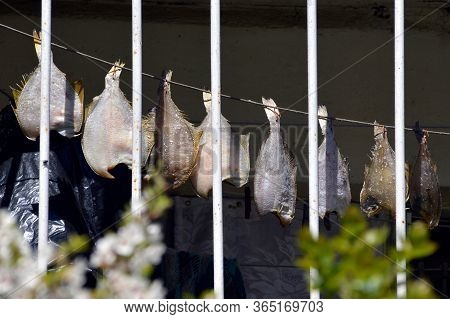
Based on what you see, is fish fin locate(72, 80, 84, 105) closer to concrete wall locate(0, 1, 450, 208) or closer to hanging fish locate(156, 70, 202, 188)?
hanging fish locate(156, 70, 202, 188)

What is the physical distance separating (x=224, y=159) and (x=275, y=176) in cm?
19

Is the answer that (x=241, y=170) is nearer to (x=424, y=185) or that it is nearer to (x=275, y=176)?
(x=275, y=176)

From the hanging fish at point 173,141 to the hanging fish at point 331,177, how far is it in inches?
18.9

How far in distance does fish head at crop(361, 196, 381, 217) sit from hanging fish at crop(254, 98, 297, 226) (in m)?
0.35

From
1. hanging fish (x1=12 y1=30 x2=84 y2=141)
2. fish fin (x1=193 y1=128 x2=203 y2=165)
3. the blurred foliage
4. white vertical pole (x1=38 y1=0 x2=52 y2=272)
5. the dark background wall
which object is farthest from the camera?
the dark background wall

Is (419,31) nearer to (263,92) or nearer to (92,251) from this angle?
(263,92)

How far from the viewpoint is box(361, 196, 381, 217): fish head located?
3895mm

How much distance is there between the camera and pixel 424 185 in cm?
395

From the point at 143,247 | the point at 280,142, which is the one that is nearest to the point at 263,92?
the point at 280,142

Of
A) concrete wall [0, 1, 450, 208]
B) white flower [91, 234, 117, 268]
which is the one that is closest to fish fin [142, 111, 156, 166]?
concrete wall [0, 1, 450, 208]

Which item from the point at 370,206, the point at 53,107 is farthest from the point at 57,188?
the point at 370,206

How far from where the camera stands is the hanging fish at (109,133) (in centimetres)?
346

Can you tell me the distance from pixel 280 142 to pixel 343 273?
2.16 metres
